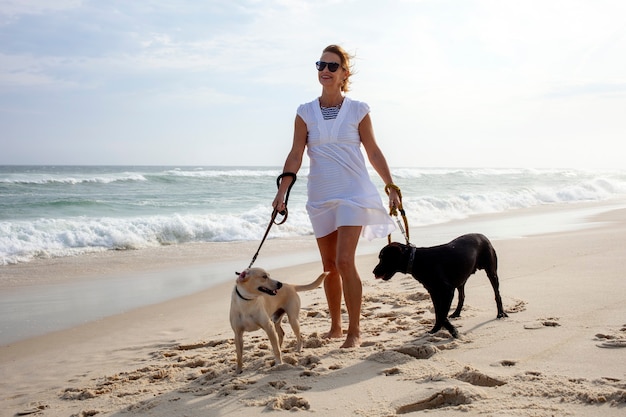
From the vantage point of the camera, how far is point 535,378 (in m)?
3.25

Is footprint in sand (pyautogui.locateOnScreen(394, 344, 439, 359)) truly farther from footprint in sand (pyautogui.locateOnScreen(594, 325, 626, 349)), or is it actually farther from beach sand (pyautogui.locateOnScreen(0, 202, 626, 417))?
footprint in sand (pyautogui.locateOnScreen(594, 325, 626, 349))

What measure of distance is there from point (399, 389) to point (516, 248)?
22.2ft

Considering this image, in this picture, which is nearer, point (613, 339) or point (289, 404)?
point (289, 404)

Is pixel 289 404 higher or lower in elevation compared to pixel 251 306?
lower

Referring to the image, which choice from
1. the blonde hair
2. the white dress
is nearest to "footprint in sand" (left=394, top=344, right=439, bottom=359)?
the white dress

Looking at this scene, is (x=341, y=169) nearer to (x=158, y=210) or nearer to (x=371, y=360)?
(x=371, y=360)

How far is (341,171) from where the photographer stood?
4445 mm

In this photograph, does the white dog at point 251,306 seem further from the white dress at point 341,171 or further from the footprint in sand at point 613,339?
the footprint in sand at point 613,339

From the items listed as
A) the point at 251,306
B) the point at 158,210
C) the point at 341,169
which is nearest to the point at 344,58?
the point at 341,169

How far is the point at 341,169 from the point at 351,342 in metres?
1.29

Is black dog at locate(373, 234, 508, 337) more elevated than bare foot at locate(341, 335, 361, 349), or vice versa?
black dog at locate(373, 234, 508, 337)

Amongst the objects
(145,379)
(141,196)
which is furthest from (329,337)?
(141,196)

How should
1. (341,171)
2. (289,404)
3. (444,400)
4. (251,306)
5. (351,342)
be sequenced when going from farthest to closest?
(341,171), (351,342), (251,306), (289,404), (444,400)

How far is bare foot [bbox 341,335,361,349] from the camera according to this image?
14.2 ft
